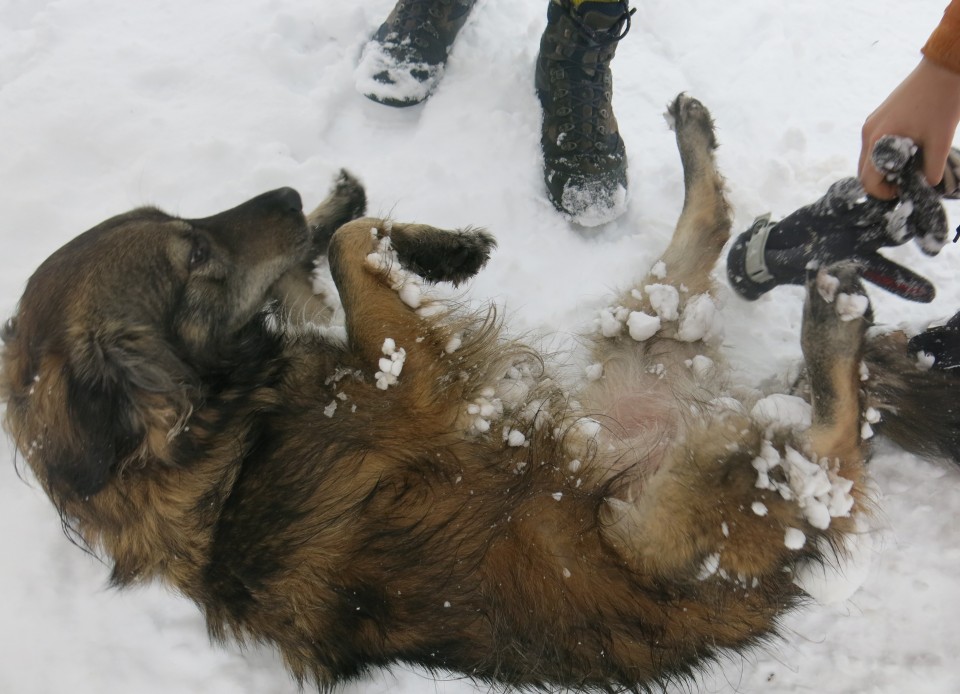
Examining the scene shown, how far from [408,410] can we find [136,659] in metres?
1.68

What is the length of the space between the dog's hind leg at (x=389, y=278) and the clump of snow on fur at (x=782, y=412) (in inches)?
44.1

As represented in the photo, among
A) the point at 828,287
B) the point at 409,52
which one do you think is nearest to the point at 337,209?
the point at 409,52

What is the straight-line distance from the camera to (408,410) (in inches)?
76.9

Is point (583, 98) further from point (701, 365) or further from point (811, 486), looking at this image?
point (811, 486)

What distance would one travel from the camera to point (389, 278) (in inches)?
84.0

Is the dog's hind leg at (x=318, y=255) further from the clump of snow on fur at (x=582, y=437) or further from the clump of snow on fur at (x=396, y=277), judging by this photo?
the clump of snow on fur at (x=582, y=437)

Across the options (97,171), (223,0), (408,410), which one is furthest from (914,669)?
(223,0)

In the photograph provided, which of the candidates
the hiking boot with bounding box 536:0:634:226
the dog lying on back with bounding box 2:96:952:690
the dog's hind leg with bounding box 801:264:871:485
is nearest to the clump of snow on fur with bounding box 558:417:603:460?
the dog lying on back with bounding box 2:96:952:690

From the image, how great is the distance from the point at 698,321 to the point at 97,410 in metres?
2.05

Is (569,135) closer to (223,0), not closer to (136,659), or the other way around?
(223,0)

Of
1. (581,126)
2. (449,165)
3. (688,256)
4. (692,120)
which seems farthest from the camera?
(449,165)

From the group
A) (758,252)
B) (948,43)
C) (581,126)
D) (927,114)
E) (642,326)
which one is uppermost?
(948,43)

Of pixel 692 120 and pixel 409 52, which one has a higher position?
pixel 692 120

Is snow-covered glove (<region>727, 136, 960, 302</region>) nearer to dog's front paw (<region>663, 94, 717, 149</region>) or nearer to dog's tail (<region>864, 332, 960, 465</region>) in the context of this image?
dog's tail (<region>864, 332, 960, 465</region>)
